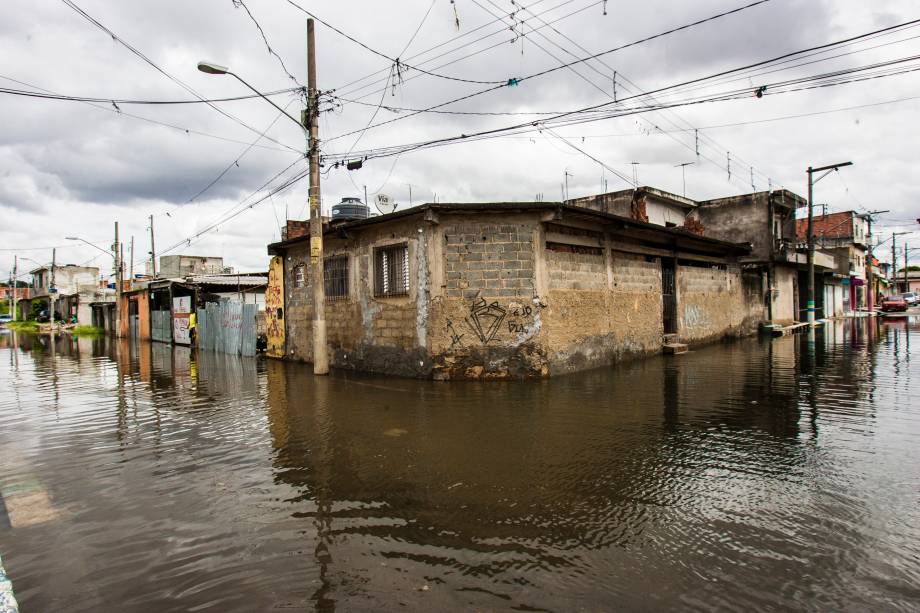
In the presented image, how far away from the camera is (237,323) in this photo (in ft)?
64.6

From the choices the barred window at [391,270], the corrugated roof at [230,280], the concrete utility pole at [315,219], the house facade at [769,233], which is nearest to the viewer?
the barred window at [391,270]

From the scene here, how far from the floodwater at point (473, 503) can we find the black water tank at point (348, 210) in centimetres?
744

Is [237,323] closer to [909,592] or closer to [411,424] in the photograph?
[411,424]

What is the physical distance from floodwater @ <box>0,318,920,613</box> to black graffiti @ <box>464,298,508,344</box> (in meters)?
2.38

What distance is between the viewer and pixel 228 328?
20328mm

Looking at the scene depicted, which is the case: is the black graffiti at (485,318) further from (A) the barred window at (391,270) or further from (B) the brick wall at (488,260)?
(A) the barred window at (391,270)

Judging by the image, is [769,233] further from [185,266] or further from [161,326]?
[185,266]

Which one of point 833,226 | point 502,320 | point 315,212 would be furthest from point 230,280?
point 833,226

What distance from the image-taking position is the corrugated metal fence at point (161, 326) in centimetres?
2695

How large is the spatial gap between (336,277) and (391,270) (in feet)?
8.71

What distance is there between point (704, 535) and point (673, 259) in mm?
14855

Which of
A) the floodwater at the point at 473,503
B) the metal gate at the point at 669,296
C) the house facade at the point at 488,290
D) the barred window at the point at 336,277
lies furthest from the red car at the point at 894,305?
the barred window at the point at 336,277

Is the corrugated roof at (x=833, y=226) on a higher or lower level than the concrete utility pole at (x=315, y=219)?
higher

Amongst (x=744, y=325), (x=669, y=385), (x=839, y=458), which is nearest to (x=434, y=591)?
(x=839, y=458)
